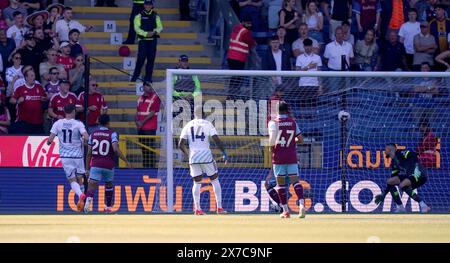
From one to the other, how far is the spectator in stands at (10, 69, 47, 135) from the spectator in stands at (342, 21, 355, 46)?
262 inches

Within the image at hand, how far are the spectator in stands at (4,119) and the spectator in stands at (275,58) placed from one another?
5448 mm

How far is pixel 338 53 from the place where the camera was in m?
27.8

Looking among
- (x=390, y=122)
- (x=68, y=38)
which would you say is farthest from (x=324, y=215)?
(x=68, y=38)

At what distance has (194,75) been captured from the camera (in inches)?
995

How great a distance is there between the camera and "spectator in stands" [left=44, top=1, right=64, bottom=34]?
27750 mm

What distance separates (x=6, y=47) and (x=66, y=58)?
4.22ft

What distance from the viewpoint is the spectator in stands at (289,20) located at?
2820cm

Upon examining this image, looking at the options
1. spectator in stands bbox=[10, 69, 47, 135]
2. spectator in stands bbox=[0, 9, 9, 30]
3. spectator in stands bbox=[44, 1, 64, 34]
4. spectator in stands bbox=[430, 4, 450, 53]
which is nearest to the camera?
spectator in stands bbox=[10, 69, 47, 135]

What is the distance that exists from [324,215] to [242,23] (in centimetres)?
641

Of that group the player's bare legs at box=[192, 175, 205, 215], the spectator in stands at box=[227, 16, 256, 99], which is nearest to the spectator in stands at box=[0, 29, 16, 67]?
the spectator in stands at box=[227, 16, 256, 99]

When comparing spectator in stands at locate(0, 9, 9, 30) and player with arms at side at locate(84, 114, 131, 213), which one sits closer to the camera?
player with arms at side at locate(84, 114, 131, 213)

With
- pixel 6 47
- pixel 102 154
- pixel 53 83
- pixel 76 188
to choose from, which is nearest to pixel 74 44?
pixel 53 83

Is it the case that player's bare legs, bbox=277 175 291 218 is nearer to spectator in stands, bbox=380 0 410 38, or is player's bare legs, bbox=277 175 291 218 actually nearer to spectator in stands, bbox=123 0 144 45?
spectator in stands, bbox=123 0 144 45
